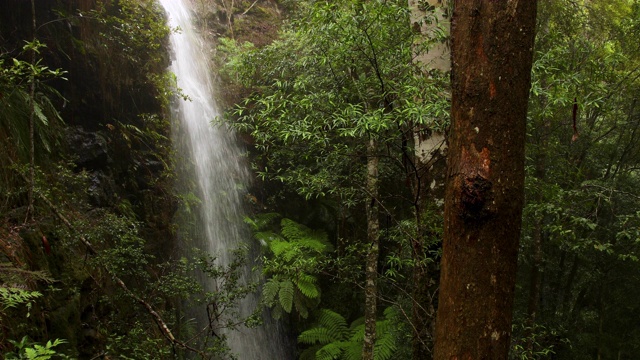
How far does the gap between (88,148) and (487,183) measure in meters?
6.60

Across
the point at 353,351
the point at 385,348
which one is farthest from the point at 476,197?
the point at 353,351

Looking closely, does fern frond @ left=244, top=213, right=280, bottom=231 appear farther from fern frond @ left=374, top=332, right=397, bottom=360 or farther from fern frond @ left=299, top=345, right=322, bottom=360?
fern frond @ left=374, top=332, right=397, bottom=360

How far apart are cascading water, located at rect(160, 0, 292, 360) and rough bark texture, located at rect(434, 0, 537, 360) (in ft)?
26.9

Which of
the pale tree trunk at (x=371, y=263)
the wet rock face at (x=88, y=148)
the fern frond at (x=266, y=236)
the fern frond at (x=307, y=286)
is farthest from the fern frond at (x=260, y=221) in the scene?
the pale tree trunk at (x=371, y=263)

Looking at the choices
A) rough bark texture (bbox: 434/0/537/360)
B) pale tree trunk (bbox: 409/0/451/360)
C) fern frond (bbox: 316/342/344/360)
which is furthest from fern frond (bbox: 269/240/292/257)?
rough bark texture (bbox: 434/0/537/360)

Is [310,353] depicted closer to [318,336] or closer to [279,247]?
[318,336]

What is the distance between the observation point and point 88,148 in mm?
6523

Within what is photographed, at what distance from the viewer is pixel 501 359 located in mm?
1365

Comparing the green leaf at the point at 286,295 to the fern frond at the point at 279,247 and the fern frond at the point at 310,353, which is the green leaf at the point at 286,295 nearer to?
the fern frond at the point at 279,247

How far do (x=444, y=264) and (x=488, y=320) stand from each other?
225 mm

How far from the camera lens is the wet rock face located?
20.8ft

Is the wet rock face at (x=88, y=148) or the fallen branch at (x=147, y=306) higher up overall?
the wet rock face at (x=88, y=148)

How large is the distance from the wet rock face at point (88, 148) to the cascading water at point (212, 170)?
2.70 m

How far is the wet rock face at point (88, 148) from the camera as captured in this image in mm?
6344
